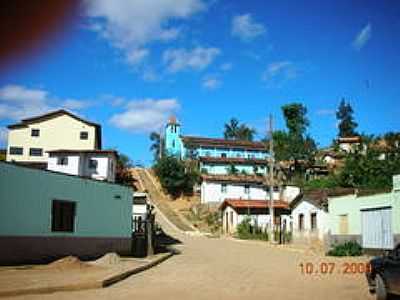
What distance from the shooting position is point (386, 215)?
27.8m

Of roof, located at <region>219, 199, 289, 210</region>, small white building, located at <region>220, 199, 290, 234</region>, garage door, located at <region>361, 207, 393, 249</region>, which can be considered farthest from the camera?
roof, located at <region>219, 199, 289, 210</region>

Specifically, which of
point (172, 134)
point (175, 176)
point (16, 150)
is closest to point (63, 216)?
point (16, 150)

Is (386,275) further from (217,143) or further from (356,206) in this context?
(217,143)

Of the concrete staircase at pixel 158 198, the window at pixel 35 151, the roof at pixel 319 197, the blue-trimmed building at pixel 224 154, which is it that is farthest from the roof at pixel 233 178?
the roof at pixel 319 197

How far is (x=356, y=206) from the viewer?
103ft

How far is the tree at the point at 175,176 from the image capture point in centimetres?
7138

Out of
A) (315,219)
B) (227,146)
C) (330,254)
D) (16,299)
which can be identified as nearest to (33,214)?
(16,299)

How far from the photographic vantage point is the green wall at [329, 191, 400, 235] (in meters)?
26.7

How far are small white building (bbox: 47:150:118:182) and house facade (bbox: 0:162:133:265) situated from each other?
99.9 feet

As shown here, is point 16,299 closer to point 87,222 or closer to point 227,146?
point 87,222

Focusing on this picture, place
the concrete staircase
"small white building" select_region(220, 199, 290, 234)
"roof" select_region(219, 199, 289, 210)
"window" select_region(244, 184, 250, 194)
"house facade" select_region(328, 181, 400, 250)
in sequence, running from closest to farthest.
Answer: "house facade" select_region(328, 181, 400, 250), "small white building" select_region(220, 199, 290, 234), "roof" select_region(219, 199, 289, 210), the concrete staircase, "window" select_region(244, 184, 250, 194)

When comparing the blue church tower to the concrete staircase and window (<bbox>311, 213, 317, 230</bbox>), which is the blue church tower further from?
window (<bbox>311, 213, 317, 230</bbox>)

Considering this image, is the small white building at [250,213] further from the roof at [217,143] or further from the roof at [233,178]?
the roof at [217,143]

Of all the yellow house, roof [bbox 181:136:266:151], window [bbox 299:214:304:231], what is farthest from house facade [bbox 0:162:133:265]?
roof [bbox 181:136:266:151]
